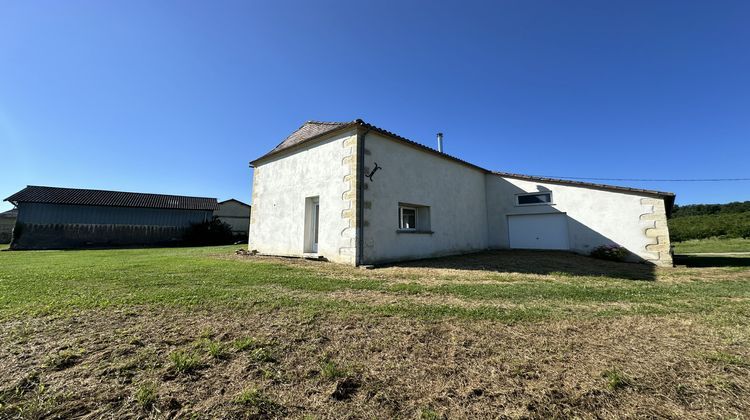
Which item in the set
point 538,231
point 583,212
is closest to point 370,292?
point 538,231

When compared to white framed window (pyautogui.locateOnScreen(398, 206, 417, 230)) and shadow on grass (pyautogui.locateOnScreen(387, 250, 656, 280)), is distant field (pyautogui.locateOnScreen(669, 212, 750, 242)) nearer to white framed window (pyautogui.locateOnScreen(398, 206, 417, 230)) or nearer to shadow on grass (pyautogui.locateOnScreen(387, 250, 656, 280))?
shadow on grass (pyautogui.locateOnScreen(387, 250, 656, 280))

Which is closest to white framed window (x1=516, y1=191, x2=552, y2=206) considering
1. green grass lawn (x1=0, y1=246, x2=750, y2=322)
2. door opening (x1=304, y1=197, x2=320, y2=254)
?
green grass lawn (x1=0, y1=246, x2=750, y2=322)

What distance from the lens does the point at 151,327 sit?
2.89m

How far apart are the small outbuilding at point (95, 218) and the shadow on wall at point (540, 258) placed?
2170 centimetres

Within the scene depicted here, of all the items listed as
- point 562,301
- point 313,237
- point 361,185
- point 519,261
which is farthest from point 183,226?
point 562,301

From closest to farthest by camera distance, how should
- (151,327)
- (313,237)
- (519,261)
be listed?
(151,327)
(519,261)
(313,237)

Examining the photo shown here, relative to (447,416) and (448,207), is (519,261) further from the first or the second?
(447,416)

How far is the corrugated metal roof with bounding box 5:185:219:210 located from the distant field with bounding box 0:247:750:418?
21.3 metres

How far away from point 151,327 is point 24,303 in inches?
88.8

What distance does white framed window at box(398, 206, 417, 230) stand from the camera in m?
9.63

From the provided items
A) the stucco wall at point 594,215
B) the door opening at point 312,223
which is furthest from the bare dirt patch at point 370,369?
the stucco wall at point 594,215

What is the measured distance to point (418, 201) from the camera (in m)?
9.67

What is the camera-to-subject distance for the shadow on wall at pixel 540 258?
7473 mm

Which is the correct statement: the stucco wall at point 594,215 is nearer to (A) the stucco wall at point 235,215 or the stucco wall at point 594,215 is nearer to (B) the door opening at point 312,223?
(B) the door opening at point 312,223
